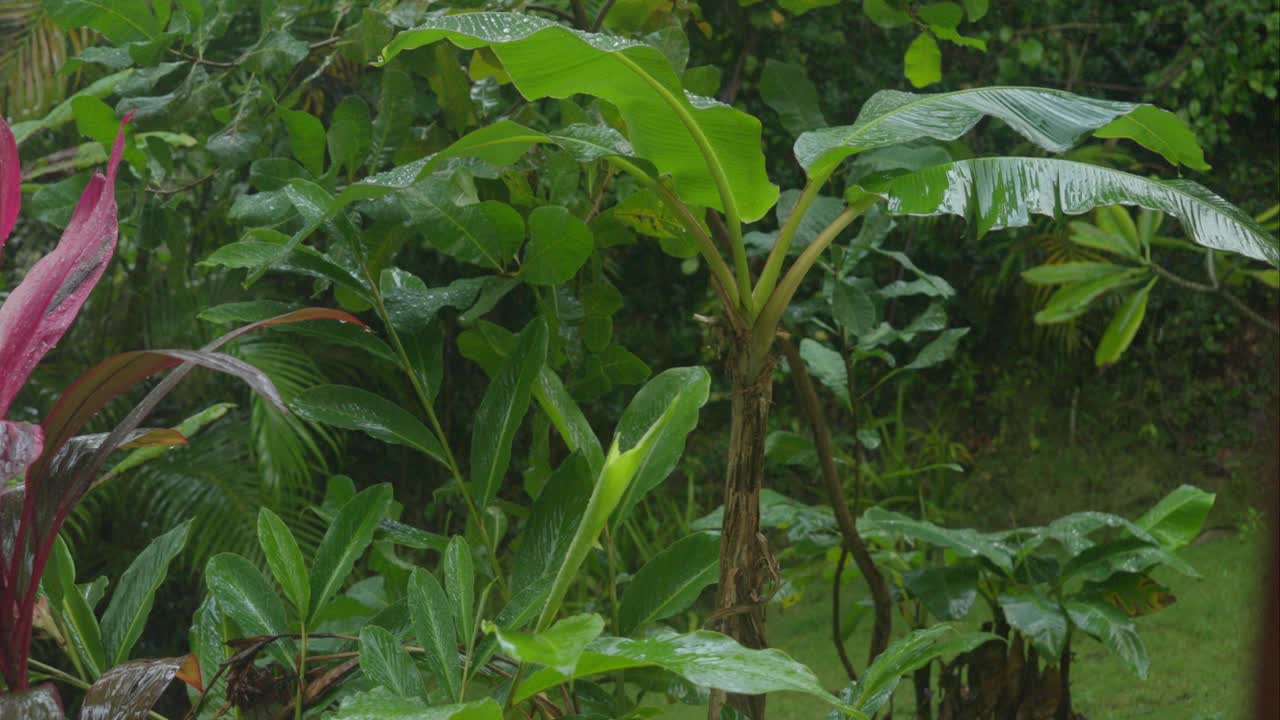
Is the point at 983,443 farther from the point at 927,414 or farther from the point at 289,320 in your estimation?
the point at 289,320

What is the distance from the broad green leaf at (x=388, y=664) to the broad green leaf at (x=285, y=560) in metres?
0.15

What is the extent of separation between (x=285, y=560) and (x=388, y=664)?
181 mm

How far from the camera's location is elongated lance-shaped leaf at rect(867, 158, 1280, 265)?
35.5 inches

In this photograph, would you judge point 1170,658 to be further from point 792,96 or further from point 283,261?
point 283,261

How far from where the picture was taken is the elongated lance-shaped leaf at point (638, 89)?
2.66 ft

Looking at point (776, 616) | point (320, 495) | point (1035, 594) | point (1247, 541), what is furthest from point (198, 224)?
point (1247, 541)

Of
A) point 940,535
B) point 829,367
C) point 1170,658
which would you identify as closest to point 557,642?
point 940,535

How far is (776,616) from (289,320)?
2053 millimetres

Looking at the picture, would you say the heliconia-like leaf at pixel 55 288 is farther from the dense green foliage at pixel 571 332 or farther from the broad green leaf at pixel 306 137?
the broad green leaf at pixel 306 137

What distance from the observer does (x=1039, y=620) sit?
134cm

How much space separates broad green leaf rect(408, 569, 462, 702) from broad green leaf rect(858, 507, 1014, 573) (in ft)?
2.30

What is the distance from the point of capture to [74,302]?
0.88 meters

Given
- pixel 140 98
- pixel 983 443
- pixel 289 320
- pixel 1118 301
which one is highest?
pixel 140 98

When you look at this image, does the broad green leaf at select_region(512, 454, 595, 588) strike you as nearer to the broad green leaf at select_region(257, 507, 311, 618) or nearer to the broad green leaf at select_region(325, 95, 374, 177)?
the broad green leaf at select_region(257, 507, 311, 618)
